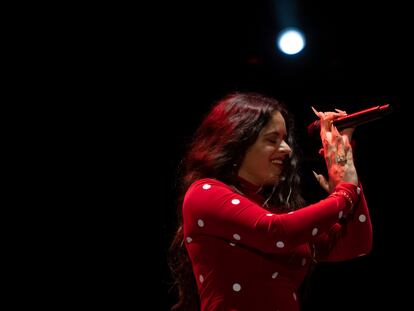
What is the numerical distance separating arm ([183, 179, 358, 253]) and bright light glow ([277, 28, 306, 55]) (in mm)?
1669

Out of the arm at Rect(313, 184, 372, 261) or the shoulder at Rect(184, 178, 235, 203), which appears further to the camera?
the arm at Rect(313, 184, 372, 261)

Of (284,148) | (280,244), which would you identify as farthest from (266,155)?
(280,244)

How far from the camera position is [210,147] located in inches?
66.8

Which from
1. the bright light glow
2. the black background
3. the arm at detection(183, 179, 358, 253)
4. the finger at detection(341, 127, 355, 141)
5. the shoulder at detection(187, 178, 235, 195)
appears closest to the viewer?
the arm at detection(183, 179, 358, 253)

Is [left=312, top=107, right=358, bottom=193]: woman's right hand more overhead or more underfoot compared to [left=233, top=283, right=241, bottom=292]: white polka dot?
more overhead

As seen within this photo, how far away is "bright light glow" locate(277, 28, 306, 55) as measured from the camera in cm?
307

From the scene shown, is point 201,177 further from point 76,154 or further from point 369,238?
point 76,154

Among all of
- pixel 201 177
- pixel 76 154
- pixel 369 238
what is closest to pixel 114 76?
pixel 76 154

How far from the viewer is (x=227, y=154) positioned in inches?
64.8

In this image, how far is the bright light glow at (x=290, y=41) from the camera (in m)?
3.07

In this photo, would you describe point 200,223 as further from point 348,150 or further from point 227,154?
point 348,150

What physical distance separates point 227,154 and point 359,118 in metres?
0.36

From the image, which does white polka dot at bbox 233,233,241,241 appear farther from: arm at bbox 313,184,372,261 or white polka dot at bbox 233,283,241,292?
arm at bbox 313,184,372,261

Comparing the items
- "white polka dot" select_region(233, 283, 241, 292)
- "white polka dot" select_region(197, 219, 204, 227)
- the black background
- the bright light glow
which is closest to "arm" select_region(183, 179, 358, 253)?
"white polka dot" select_region(197, 219, 204, 227)
